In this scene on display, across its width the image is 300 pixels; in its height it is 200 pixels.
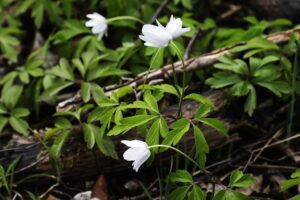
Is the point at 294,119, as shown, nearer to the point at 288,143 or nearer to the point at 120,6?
the point at 288,143

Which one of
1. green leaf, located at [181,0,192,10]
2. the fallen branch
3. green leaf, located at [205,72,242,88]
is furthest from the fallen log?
green leaf, located at [181,0,192,10]

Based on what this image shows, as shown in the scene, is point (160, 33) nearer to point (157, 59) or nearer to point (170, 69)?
point (157, 59)

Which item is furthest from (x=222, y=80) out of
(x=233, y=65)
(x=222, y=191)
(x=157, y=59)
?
(x=222, y=191)

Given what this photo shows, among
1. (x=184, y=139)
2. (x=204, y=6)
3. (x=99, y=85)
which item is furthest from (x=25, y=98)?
(x=204, y=6)

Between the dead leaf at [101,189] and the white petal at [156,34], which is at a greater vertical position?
the white petal at [156,34]

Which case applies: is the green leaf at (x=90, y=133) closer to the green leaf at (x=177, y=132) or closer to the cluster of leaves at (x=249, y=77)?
the green leaf at (x=177, y=132)

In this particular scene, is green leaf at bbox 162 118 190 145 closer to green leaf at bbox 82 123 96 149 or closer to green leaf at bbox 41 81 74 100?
green leaf at bbox 82 123 96 149

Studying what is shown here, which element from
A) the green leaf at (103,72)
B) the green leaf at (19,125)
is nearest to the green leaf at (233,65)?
the green leaf at (103,72)
